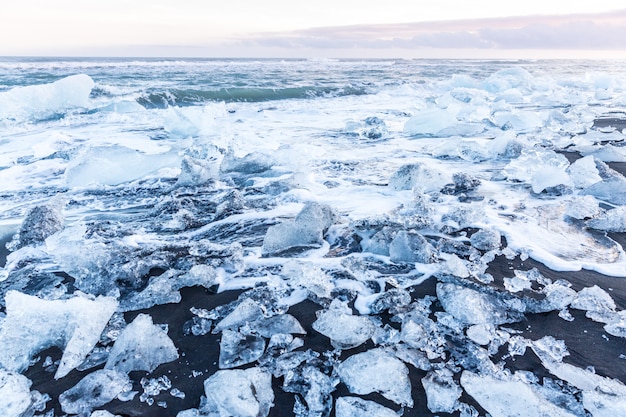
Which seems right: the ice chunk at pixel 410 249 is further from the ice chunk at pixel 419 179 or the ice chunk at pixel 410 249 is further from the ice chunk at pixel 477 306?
the ice chunk at pixel 419 179

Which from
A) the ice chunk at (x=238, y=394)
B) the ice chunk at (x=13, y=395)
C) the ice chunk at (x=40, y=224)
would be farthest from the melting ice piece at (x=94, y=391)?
the ice chunk at (x=40, y=224)

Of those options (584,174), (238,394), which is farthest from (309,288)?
(584,174)

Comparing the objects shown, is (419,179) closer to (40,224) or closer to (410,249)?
(410,249)

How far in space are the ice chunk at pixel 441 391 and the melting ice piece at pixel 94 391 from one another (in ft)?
3.90

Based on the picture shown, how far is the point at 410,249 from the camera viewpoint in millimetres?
2604

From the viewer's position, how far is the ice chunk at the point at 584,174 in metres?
3.98

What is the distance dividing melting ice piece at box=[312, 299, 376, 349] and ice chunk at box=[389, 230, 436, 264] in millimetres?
738

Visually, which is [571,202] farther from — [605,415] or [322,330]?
[322,330]

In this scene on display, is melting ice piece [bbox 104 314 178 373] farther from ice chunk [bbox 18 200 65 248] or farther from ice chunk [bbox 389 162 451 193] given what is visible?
→ ice chunk [bbox 389 162 451 193]

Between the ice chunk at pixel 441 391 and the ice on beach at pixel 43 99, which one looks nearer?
the ice chunk at pixel 441 391

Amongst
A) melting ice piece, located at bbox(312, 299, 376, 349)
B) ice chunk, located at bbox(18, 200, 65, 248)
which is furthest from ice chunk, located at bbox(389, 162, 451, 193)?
ice chunk, located at bbox(18, 200, 65, 248)

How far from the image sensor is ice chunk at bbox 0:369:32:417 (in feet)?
4.87

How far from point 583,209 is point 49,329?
3785mm

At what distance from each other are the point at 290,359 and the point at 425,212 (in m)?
2.03
